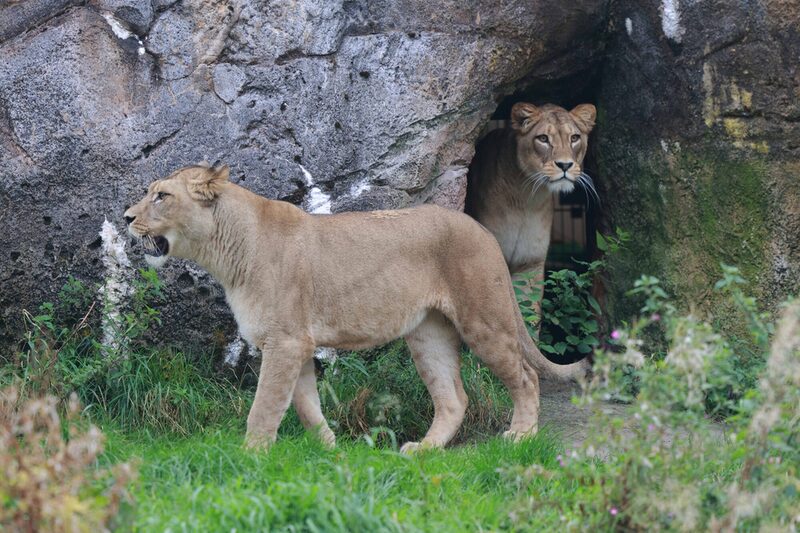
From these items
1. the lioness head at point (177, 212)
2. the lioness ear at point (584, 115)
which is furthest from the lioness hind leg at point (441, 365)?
the lioness ear at point (584, 115)

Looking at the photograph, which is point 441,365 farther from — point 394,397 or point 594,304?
point 594,304

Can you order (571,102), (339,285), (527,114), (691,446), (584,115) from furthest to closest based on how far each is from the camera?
1. (571,102)
2. (527,114)
3. (584,115)
4. (339,285)
5. (691,446)

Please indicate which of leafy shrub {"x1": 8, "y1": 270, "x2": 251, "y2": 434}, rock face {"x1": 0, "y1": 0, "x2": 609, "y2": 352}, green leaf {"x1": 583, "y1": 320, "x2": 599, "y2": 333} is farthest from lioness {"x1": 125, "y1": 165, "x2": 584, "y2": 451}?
green leaf {"x1": 583, "y1": 320, "x2": 599, "y2": 333}

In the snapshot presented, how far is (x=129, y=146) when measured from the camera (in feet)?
23.0

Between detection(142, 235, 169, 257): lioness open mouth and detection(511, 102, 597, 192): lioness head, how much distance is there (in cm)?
316

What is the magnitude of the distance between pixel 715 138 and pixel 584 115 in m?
1.05

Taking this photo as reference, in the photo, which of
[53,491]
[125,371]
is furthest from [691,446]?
[125,371]

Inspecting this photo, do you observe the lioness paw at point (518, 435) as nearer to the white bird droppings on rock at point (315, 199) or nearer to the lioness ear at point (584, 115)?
the white bird droppings on rock at point (315, 199)

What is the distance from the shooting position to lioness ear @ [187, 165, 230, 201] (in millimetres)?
6066

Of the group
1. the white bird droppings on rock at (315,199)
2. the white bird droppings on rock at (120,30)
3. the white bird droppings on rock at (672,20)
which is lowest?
the white bird droppings on rock at (315,199)

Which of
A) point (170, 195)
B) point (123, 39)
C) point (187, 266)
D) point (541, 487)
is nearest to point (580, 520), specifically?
point (541, 487)

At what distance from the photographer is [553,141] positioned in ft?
26.6

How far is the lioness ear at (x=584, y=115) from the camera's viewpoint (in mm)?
8141

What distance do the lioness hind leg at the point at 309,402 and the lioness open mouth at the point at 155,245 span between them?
1.04 m
